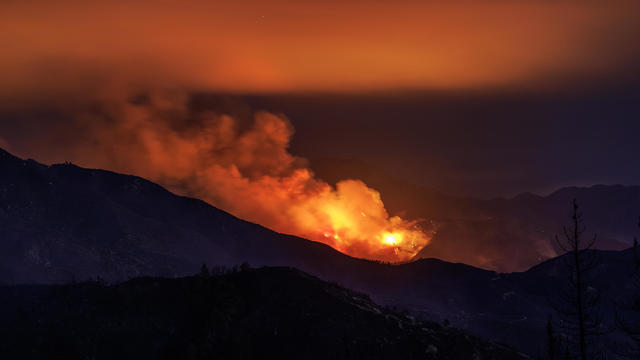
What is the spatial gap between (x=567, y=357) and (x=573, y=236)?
28.6 feet

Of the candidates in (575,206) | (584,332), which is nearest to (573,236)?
(575,206)

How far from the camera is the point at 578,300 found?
5700 centimetres

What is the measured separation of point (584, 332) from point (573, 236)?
6.89 metres

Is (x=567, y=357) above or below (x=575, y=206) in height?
below

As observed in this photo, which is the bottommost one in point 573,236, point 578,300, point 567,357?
point 567,357

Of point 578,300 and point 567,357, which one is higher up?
point 578,300

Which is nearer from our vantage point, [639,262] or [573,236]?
[639,262]

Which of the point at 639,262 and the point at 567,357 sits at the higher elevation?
the point at 639,262

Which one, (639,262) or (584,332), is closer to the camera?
(639,262)

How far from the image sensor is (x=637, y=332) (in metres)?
53.4

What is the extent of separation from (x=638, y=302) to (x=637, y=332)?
3.58 meters

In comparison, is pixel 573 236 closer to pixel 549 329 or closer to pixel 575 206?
pixel 575 206

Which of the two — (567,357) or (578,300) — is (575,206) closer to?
(578,300)

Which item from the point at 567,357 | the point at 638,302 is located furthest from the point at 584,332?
the point at 638,302
